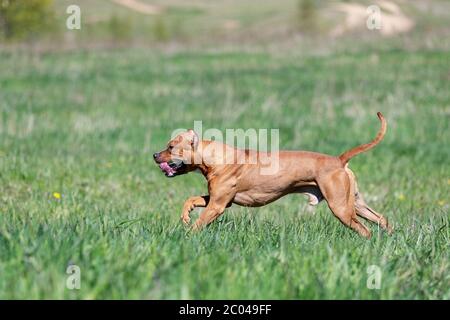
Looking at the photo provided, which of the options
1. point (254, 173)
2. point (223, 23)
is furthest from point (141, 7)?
point (254, 173)

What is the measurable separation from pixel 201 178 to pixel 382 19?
128 ft

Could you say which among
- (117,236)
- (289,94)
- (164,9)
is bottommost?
(117,236)

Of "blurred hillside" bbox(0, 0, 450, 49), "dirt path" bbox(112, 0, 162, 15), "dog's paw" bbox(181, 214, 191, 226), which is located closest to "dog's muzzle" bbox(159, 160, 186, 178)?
"dog's paw" bbox(181, 214, 191, 226)

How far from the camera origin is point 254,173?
5.83 metres

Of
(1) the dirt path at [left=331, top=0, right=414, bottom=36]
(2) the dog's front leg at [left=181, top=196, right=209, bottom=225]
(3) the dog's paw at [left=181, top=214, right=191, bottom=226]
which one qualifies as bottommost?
(3) the dog's paw at [left=181, top=214, right=191, bottom=226]

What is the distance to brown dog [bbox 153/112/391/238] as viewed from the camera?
575 centimetres

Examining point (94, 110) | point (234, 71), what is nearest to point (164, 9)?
point (234, 71)

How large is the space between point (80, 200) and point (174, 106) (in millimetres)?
8278

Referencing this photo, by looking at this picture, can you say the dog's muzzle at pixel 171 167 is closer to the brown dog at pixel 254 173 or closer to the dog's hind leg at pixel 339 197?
the brown dog at pixel 254 173

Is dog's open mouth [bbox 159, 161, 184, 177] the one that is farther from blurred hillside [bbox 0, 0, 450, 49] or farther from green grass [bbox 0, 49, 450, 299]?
blurred hillside [bbox 0, 0, 450, 49]

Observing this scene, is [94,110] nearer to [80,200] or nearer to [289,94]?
[289,94]

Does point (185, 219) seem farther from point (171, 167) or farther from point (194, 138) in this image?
point (194, 138)

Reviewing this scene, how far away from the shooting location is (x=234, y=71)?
21734 mm

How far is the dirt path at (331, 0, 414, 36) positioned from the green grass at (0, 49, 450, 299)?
9638 mm
